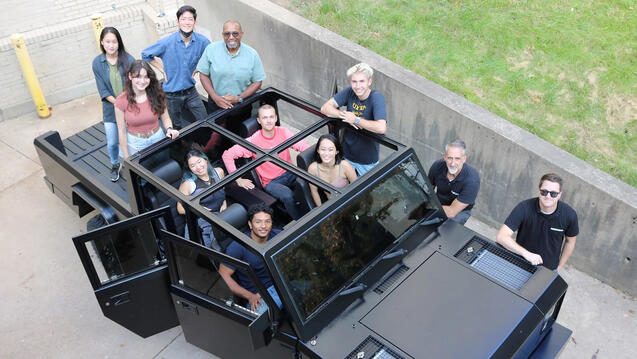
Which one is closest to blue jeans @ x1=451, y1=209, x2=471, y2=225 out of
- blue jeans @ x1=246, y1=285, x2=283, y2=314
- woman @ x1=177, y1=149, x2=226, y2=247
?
blue jeans @ x1=246, y1=285, x2=283, y2=314

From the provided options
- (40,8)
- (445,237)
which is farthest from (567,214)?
(40,8)

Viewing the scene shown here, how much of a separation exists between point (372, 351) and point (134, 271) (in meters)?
1.97

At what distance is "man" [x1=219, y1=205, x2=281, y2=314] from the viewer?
389 cm

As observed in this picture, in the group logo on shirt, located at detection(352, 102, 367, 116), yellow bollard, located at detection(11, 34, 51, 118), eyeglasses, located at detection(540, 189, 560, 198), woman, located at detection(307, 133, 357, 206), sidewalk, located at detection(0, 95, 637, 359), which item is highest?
logo on shirt, located at detection(352, 102, 367, 116)

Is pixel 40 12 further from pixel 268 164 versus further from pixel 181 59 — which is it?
pixel 268 164

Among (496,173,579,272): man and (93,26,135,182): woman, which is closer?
(496,173,579,272): man

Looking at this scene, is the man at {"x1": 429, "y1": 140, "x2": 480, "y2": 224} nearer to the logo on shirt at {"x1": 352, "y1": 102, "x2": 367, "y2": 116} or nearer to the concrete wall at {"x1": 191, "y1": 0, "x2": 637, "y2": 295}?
the logo on shirt at {"x1": 352, "y1": 102, "x2": 367, "y2": 116}

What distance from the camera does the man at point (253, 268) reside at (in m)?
3.89

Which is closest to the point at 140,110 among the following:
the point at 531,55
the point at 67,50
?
the point at 67,50

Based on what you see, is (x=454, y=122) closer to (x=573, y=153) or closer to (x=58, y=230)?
(x=573, y=153)

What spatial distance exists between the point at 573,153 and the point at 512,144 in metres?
0.78

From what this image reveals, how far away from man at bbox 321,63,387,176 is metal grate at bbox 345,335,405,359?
1838 millimetres

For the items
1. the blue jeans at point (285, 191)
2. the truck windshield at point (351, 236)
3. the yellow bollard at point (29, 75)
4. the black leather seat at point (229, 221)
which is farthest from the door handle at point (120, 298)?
the yellow bollard at point (29, 75)

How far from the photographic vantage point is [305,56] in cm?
729
